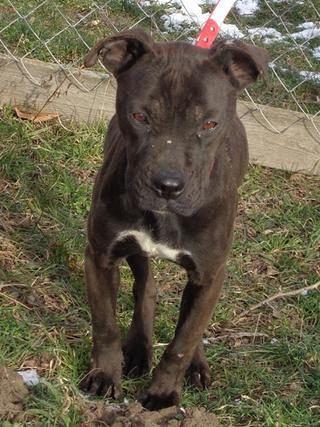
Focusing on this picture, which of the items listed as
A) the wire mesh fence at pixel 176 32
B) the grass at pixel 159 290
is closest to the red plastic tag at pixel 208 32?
the grass at pixel 159 290

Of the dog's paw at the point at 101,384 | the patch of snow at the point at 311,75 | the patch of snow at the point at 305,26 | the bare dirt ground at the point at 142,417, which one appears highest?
the bare dirt ground at the point at 142,417

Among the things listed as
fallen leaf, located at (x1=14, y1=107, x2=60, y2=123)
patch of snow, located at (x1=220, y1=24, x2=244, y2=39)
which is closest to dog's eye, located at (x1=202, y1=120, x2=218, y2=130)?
fallen leaf, located at (x1=14, y1=107, x2=60, y2=123)

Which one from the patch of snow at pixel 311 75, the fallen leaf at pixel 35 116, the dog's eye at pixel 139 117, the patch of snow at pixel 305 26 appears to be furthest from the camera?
the patch of snow at pixel 305 26

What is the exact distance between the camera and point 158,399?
151 inches

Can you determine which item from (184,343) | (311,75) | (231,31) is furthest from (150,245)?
(231,31)

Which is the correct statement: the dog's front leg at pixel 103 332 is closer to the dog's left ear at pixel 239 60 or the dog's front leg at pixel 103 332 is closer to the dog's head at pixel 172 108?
the dog's head at pixel 172 108

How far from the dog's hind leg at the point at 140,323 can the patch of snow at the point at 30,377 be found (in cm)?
48

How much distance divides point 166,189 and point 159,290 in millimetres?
1459

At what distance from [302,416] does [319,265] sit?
4.28ft

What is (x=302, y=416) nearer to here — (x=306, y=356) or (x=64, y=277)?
(x=306, y=356)

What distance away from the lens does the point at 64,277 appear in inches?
179

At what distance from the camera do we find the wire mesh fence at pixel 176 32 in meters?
5.98

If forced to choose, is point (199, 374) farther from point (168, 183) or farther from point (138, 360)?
point (168, 183)

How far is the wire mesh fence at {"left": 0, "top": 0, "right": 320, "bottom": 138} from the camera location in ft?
19.6
